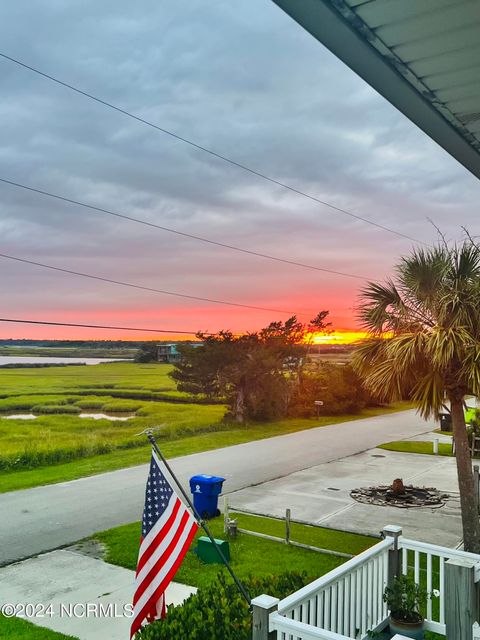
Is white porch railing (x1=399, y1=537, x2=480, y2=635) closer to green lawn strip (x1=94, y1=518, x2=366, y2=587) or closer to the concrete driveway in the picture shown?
green lawn strip (x1=94, y1=518, x2=366, y2=587)

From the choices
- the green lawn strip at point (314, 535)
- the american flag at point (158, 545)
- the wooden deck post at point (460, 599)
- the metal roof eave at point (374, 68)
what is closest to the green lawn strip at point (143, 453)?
the green lawn strip at point (314, 535)

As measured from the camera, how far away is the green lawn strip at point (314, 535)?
9.02 meters

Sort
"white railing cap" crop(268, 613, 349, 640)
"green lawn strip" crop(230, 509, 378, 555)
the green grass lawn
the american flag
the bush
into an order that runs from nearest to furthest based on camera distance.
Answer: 1. "white railing cap" crop(268, 613, 349, 640)
2. the bush
3. the american flag
4. "green lawn strip" crop(230, 509, 378, 555)
5. the green grass lawn

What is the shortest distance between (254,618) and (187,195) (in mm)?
24790

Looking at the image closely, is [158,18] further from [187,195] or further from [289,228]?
[289,228]

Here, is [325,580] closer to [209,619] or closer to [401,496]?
[209,619]

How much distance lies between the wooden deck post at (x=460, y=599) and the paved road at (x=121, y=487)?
667 cm

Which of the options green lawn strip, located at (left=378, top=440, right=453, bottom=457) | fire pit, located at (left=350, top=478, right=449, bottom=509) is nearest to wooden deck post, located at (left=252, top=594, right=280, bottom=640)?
fire pit, located at (left=350, top=478, right=449, bottom=509)

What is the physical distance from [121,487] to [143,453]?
519 centimetres

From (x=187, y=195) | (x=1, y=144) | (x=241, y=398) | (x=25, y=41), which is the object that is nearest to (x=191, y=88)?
(x=25, y=41)

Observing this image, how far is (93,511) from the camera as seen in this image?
11172 mm

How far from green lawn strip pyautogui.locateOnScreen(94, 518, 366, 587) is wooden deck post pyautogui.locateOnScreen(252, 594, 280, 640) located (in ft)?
11.7

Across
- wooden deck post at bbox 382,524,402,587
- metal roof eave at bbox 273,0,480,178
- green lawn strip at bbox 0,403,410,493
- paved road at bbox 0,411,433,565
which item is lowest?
green lawn strip at bbox 0,403,410,493

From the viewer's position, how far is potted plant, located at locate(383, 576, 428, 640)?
5152 mm
